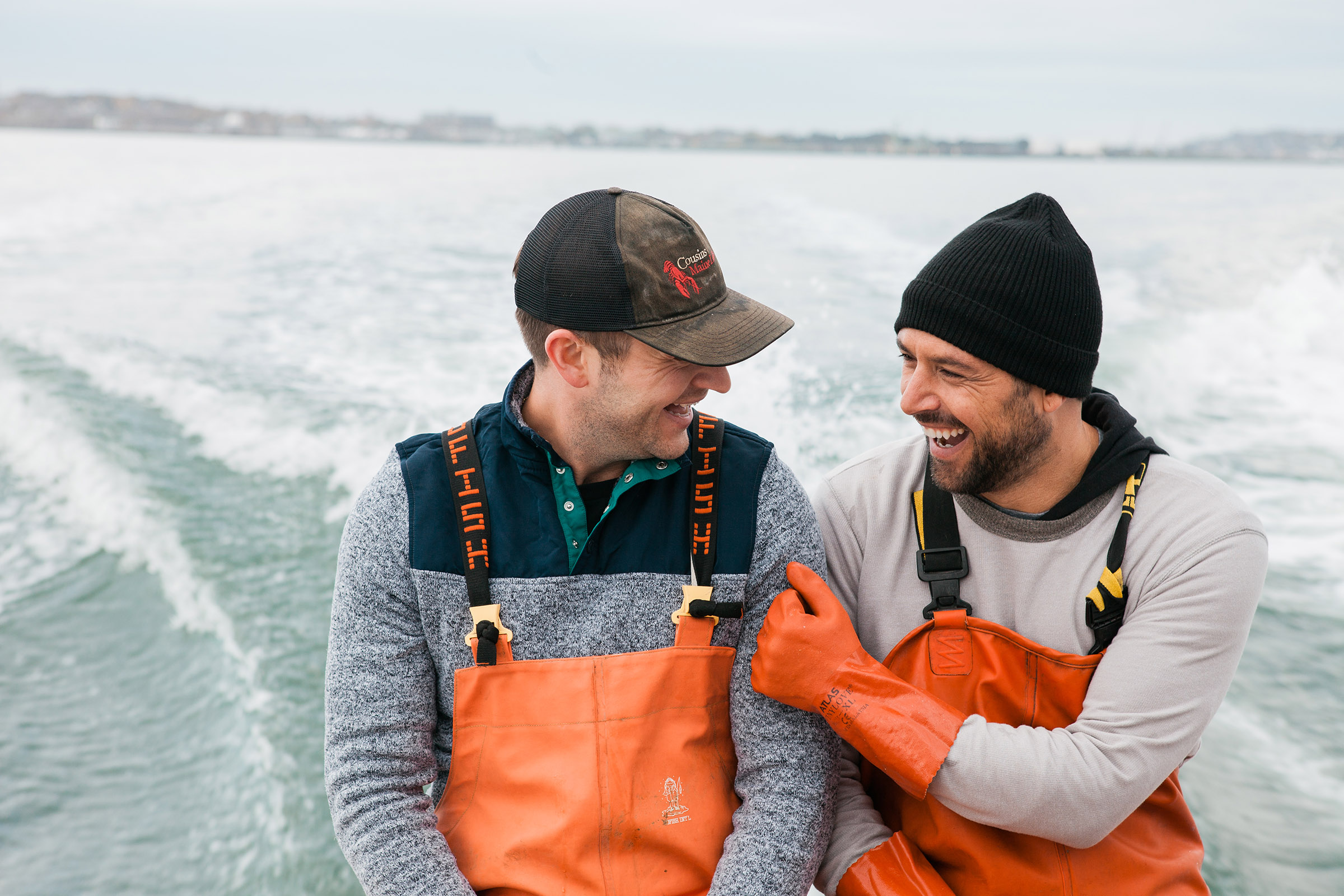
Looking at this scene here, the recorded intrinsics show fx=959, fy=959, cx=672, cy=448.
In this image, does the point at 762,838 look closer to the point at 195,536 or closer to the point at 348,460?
the point at 195,536

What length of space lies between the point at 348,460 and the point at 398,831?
405 cm

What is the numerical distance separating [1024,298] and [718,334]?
1.96 ft

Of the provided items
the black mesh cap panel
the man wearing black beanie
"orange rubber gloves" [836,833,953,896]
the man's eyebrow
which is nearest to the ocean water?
the man wearing black beanie

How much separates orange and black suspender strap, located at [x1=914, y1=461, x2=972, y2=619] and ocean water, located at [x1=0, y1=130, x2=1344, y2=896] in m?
0.33

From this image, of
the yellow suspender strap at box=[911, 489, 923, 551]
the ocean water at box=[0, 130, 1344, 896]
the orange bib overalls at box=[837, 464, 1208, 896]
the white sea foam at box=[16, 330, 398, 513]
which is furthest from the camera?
the white sea foam at box=[16, 330, 398, 513]

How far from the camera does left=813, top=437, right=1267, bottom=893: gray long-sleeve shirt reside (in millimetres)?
1597

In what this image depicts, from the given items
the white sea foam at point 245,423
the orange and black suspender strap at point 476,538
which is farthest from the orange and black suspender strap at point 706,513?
the white sea foam at point 245,423

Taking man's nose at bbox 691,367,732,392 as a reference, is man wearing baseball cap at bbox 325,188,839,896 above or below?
below

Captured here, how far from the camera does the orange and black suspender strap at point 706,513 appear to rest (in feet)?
5.80

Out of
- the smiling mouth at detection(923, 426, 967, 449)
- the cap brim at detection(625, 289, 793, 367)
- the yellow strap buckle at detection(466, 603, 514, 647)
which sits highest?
the cap brim at detection(625, 289, 793, 367)

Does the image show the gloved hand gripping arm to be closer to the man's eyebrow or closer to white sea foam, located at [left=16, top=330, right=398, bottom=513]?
the man's eyebrow

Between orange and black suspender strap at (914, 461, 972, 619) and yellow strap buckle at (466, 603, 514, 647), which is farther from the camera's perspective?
orange and black suspender strap at (914, 461, 972, 619)

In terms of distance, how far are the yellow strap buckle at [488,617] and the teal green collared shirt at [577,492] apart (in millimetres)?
154

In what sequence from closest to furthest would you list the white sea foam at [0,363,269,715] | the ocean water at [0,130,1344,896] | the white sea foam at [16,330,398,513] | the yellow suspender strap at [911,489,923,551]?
1. the yellow suspender strap at [911,489,923,551]
2. the ocean water at [0,130,1344,896]
3. the white sea foam at [0,363,269,715]
4. the white sea foam at [16,330,398,513]
